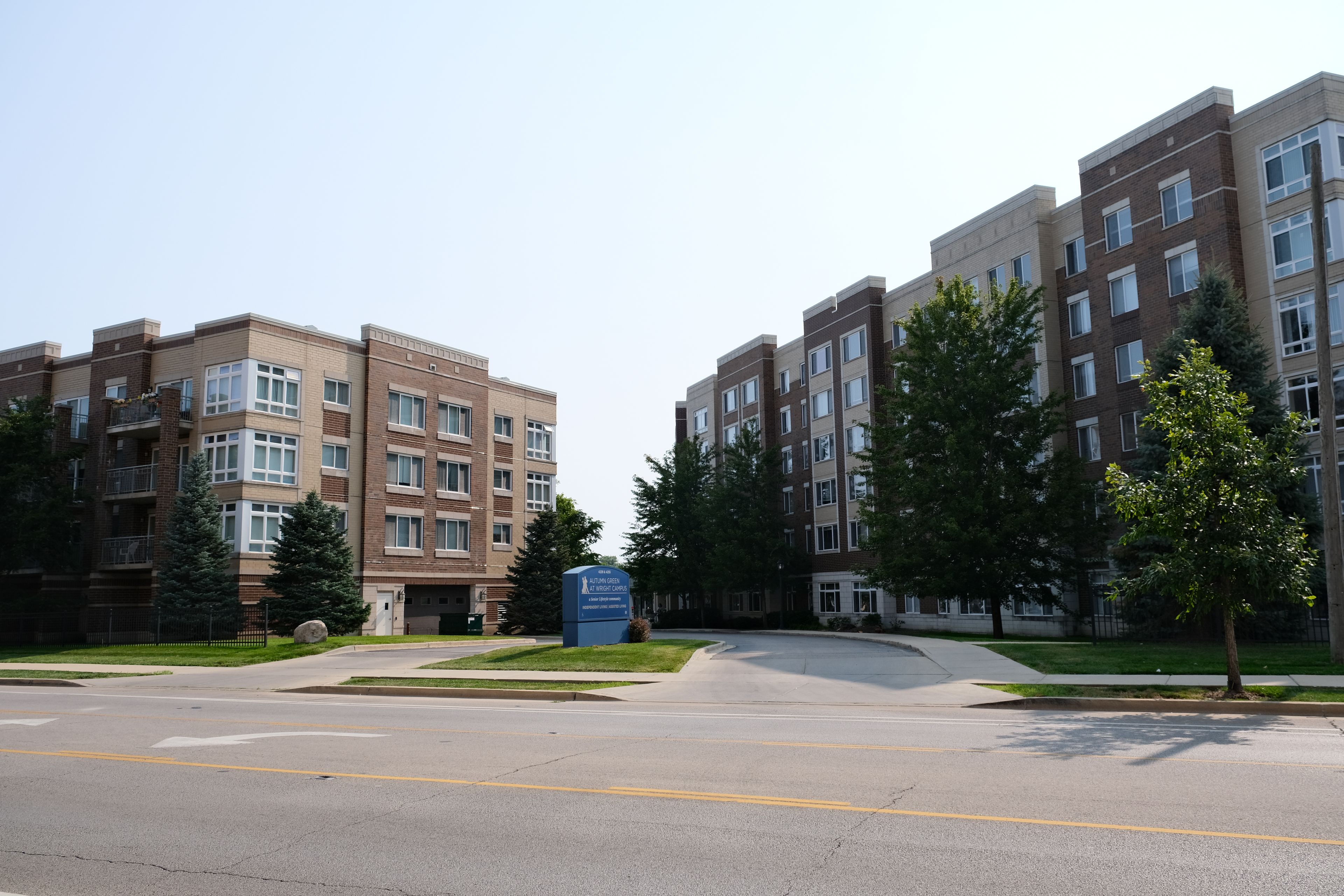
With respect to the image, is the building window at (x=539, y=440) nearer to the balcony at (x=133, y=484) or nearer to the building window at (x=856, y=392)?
the building window at (x=856, y=392)

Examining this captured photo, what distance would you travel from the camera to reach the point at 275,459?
41156 mm

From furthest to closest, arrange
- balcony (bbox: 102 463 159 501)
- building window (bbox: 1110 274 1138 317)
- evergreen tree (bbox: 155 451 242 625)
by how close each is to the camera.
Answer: balcony (bbox: 102 463 159 501) → building window (bbox: 1110 274 1138 317) → evergreen tree (bbox: 155 451 242 625)

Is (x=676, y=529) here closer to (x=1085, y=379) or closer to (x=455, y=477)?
(x=455, y=477)

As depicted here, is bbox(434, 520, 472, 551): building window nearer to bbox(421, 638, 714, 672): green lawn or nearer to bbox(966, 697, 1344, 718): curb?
bbox(421, 638, 714, 672): green lawn

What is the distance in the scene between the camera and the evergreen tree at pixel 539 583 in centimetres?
4512

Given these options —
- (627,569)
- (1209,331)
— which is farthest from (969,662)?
(627,569)

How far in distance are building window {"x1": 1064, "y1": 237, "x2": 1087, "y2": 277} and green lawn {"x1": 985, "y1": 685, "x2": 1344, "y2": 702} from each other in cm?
2781

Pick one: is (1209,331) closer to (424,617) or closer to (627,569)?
(424,617)

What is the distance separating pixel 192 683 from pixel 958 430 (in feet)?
79.4

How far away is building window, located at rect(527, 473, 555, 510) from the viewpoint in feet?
178

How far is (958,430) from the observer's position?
34.2 meters

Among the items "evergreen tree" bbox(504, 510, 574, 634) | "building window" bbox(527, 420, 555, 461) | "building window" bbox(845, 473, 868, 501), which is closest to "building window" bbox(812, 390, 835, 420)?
"building window" bbox(845, 473, 868, 501)

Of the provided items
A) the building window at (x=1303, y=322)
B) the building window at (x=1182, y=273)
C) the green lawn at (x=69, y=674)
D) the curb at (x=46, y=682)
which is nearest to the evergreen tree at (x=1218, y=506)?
the building window at (x=1303, y=322)

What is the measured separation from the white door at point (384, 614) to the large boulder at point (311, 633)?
8.88 m
